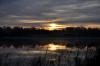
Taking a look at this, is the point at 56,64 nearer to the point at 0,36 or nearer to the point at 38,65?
the point at 38,65

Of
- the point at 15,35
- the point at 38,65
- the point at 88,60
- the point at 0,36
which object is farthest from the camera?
the point at 15,35

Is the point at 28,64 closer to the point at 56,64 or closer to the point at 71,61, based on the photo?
the point at 56,64

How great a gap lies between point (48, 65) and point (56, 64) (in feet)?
1.80

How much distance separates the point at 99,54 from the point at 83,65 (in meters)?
2.26

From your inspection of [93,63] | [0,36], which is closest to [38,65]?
[93,63]

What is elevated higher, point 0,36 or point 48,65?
point 48,65

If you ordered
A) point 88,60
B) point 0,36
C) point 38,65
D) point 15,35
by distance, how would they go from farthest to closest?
1. point 15,35
2. point 0,36
3. point 88,60
4. point 38,65

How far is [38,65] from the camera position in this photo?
49.1ft

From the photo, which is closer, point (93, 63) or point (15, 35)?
point (93, 63)

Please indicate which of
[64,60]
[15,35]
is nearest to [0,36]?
[15,35]

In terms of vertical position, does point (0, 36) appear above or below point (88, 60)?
Answer: below

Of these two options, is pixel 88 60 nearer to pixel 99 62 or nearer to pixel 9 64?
pixel 99 62

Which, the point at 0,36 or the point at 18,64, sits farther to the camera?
the point at 0,36

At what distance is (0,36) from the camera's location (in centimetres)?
5709
